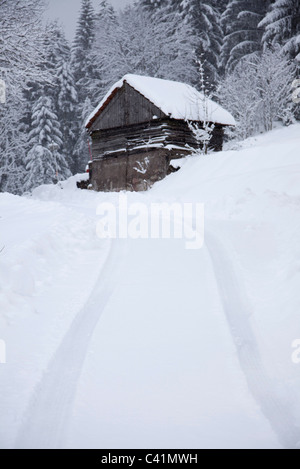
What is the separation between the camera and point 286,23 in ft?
82.9

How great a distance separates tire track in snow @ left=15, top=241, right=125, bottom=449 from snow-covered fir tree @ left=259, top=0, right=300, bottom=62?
1002 inches

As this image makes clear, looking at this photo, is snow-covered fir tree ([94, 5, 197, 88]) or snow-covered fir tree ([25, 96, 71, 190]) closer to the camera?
snow-covered fir tree ([94, 5, 197, 88])

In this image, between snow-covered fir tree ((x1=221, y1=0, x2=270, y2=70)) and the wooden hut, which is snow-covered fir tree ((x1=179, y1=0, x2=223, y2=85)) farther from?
the wooden hut

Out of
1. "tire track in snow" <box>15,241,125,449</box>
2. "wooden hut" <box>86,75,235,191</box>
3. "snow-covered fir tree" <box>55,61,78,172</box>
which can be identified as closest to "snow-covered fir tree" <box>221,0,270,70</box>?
"wooden hut" <box>86,75,235,191</box>

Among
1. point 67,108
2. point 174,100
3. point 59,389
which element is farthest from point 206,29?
point 59,389

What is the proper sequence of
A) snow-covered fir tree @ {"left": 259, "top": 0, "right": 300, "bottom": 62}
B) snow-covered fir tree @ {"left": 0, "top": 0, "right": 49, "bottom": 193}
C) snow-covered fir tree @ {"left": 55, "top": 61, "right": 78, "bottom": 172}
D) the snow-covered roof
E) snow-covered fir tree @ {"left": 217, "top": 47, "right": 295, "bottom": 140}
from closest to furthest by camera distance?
snow-covered fir tree @ {"left": 0, "top": 0, "right": 49, "bottom": 193}, the snow-covered roof, snow-covered fir tree @ {"left": 217, "top": 47, "right": 295, "bottom": 140}, snow-covered fir tree @ {"left": 259, "top": 0, "right": 300, "bottom": 62}, snow-covered fir tree @ {"left": 55, "top": 61, "right": 78, "bottom": 172}

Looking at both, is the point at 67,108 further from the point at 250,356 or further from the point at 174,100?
the point at 250,356

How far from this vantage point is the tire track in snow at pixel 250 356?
272 cm

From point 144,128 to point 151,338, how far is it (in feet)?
58.5

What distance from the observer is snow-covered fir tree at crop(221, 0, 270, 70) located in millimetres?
30188

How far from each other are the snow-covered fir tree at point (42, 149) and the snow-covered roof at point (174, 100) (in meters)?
10.6

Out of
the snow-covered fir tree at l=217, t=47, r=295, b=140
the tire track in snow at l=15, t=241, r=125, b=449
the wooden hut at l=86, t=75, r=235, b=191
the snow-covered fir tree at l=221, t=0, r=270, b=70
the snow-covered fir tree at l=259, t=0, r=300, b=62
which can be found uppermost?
the snow-covered fir tree at l=221, t=0, r=270, b=70

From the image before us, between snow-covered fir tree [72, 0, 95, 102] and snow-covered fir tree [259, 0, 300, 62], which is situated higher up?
snow-covered fir tree [72, 0, 95, 102]

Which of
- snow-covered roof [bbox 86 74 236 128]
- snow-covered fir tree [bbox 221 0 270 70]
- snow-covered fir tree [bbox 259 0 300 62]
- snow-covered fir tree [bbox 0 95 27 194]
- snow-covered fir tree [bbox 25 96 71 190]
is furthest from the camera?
snow-covered fir tree [bbox 25 96 71 190]
